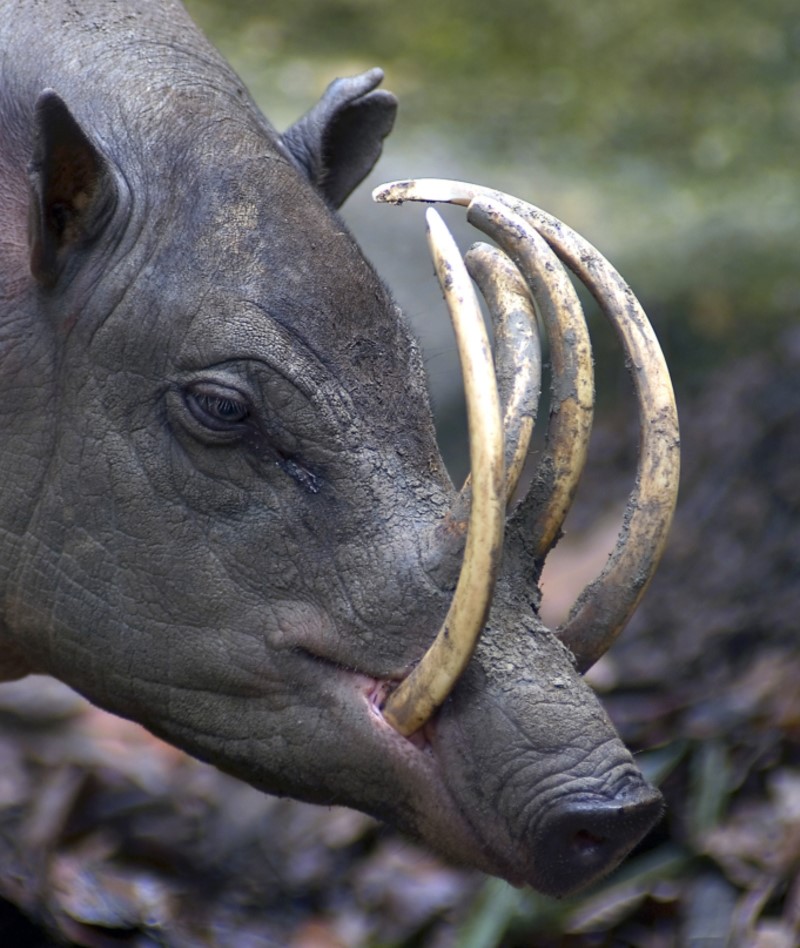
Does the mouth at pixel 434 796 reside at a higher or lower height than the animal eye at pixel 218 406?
lower

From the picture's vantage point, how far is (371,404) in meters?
2.64

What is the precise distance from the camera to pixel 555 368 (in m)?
2.62

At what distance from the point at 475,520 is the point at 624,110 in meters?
5.69

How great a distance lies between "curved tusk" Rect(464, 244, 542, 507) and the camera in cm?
254

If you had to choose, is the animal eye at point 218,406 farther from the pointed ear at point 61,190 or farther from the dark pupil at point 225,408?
the pointed ear at point 61,190

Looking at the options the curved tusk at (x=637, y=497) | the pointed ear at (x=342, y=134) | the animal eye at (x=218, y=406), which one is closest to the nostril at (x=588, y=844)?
the curved tusk at (x=637, y=497)

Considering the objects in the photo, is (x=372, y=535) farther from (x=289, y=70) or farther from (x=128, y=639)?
Answer: (x=289, y=70)

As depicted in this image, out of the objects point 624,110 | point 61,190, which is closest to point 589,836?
point 61,190

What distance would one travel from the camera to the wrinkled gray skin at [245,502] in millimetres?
2447

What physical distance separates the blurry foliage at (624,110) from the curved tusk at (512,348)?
3.96 meters

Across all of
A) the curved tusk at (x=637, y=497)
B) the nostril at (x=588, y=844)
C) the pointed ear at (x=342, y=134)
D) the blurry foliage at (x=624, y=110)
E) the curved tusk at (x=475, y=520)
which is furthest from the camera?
the blurry foliage at (x=624, y=110)

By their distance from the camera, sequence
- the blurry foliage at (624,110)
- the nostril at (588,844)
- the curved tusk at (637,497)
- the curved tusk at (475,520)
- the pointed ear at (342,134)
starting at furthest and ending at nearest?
1. the blurry foliage at (624,110)
2. the pointed ear at (342,134)
3. the curved tusk at (637,497)
4. the nostril at (588,844)
5. the curved tusk at (475,520)

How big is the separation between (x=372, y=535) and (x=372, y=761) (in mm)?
376

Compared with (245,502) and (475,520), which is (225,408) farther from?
(475,520)
